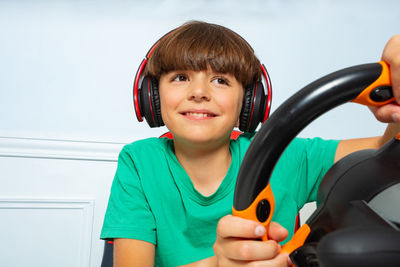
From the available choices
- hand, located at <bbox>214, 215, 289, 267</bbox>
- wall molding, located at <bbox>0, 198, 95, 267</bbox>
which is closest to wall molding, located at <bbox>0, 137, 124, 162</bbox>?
wall molding, located at <bbox>0, 198, 95, 267</bbox>

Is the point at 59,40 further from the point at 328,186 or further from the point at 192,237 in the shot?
the point at 328,186

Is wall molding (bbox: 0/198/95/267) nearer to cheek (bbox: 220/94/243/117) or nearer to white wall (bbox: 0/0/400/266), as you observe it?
white wall (bbox: 0/0/400/266)

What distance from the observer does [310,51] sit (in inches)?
65.4

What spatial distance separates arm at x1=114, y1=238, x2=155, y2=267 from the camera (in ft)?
2.53

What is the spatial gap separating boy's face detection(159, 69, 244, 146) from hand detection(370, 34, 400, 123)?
460mm

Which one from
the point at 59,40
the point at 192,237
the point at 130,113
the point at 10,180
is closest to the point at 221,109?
the point at 192,237

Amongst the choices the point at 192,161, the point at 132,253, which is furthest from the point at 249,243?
the point at 192,161

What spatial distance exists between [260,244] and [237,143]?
672mm

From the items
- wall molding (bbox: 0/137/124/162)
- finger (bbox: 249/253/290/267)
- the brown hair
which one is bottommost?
wall molding (bbox: 0/137/124/162)

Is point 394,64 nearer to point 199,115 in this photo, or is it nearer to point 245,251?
point 245,251

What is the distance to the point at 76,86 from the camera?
4.93 ft

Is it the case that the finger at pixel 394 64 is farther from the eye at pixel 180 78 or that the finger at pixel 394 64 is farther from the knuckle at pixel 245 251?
the eye at pixel 180 78

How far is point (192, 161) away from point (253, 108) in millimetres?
234

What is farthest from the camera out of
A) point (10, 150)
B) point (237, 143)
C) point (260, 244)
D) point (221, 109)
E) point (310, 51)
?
point (310, 51)
